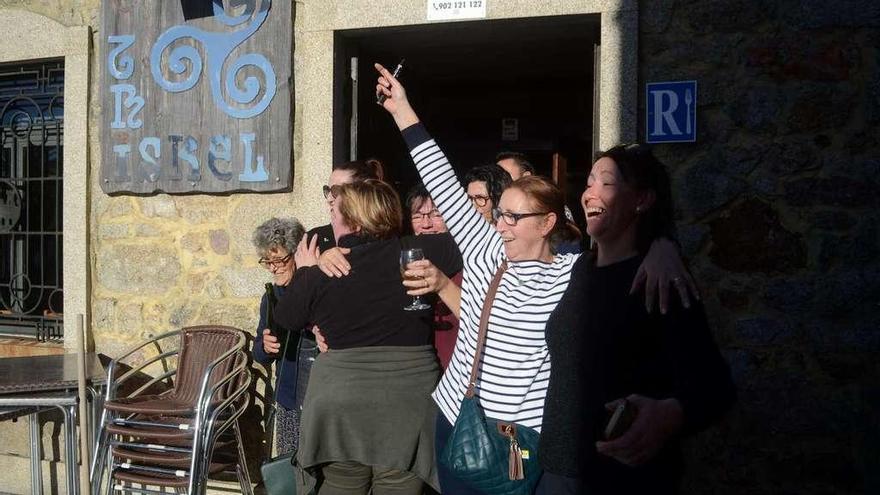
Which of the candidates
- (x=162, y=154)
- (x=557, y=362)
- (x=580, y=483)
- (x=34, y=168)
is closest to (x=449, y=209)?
(x=557, y=362)

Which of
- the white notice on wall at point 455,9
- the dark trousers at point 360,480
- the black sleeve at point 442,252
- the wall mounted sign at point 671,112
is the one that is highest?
the white notice on wall at point 455,9

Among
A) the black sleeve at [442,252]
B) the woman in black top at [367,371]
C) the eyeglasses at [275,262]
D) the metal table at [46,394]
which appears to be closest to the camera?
the woman in black top at [367,371]

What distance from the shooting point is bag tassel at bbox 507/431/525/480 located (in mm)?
2092

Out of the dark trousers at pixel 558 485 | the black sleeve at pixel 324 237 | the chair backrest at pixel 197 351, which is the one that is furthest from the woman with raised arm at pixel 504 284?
the chair backrest at pixel 197 351

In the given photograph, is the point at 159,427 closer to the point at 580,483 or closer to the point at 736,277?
the point at 580,483

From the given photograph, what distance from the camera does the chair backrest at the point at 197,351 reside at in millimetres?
4219

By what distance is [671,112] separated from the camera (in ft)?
12.3

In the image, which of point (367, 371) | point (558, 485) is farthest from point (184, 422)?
point (558, 485)

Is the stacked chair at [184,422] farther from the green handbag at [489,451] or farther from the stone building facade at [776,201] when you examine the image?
the stone building facade at [776,201]

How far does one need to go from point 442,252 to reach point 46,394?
2096 millimetres

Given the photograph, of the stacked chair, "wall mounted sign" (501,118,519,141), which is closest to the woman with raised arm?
the stacked chair

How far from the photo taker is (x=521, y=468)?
6.86 ft

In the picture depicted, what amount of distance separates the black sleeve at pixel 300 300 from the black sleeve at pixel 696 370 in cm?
151

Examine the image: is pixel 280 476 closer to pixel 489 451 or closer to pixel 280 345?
pixel 280 345
